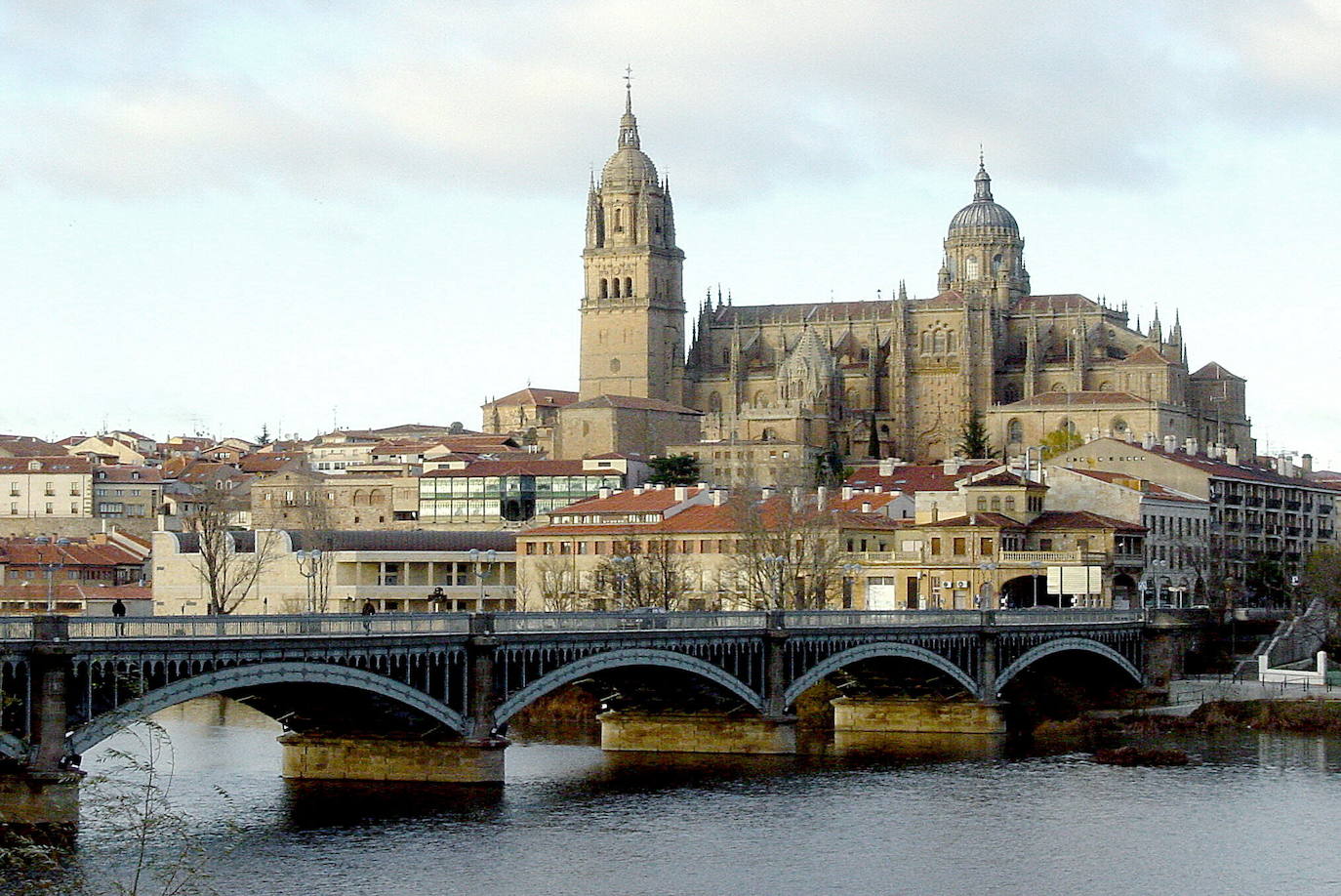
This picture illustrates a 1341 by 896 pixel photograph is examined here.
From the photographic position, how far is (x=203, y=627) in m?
49.3

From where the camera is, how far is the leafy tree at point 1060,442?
158 metres

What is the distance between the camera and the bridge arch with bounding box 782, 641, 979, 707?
65875 millimetres

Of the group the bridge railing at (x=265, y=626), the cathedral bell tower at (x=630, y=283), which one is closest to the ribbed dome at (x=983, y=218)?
the cathedral bell tower at (x=630, y=283)

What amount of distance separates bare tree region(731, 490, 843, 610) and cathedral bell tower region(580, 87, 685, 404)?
81.5 meters

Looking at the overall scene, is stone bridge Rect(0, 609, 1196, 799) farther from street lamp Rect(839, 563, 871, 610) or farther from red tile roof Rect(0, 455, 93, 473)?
red tile roof Rect(0, 455, 93, 473)

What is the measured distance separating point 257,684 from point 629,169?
140 metres

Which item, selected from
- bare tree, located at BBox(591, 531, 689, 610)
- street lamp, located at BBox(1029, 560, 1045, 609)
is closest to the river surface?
bare tree, located at BBox(591, 531, 689, 610)

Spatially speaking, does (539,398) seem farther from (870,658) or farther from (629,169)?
(870,658)

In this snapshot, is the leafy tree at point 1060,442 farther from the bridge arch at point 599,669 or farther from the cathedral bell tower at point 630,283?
the bridge arch at point 599,669

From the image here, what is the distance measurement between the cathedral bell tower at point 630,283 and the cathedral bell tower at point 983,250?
Result: 2237 centimetres

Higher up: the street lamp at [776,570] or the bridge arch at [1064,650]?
the street lamp at [776,570]

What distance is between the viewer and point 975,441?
16600 centimetres

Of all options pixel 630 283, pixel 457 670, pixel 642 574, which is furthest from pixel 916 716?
pixel 630 283

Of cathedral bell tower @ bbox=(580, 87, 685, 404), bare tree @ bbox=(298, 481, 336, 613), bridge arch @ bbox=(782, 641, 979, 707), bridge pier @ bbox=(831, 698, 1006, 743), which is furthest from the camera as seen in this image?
cathedral bell tower @ bbox=(580, 87, 685, 404)
